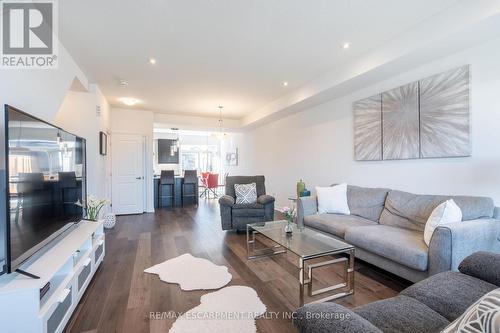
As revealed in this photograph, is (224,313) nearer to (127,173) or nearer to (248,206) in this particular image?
(248,206)

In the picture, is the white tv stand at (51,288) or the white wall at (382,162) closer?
the white tv stand at (51,288)

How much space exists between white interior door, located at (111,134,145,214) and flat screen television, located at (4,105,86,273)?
3.46m

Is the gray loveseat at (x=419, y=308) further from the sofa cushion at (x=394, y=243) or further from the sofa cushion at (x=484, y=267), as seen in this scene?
the sofa cushion at (x=394, y=243)

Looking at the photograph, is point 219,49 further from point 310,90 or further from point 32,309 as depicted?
point 32,309

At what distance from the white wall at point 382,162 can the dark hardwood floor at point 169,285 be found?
1307 millimetres

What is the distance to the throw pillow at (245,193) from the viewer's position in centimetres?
433

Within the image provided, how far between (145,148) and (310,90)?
4187mm

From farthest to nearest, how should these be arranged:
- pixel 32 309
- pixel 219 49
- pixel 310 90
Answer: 1. pixel 310 90
2. pixel 219 49
3. pixel 32 309

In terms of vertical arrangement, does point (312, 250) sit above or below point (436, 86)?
below

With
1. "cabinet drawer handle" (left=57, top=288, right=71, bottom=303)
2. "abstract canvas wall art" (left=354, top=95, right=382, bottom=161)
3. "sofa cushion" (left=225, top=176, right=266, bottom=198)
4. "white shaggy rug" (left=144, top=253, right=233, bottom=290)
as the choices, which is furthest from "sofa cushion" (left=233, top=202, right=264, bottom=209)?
"cabinet drawer handle" (left=57, top=288, right=71, bottom=303)

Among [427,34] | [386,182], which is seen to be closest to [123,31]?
[427,34]

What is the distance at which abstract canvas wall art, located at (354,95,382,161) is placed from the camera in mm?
3467

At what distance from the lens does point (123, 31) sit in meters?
2.57

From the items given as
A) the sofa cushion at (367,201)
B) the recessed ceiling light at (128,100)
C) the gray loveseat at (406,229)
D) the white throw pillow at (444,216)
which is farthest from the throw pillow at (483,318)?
the recessed ceiling light at (128,100)
